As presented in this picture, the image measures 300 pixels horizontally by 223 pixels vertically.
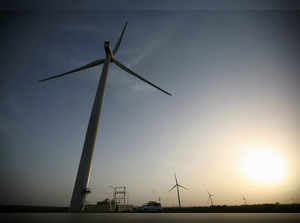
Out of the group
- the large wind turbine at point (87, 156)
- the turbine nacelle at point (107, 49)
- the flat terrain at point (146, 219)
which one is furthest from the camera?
the turbine nacelle at point (107, 49)

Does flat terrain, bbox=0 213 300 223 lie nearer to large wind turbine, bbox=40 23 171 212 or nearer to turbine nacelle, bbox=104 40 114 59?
large wind turbine, bbox=40 23 171 212

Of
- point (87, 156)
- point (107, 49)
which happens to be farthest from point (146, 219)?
point (107, 49)

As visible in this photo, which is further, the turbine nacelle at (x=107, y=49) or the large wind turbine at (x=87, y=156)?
the turbine nacelle at (x=107, y=49)

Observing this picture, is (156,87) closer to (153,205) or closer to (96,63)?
(96,63)

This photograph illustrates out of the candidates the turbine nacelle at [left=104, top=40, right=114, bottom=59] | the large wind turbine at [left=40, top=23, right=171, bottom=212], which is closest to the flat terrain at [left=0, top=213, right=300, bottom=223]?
the large wind turbine at [left=40, top=23, right=171, bottom=212]

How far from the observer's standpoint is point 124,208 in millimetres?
34094

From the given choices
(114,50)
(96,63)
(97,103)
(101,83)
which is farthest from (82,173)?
(114,50)

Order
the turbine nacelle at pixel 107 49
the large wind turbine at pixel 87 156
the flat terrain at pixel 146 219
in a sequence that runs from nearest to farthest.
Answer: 1. the flat terrain at pixel 146 219
2. the large wind turbine at pixel 87 156
3. the turbine nacelle at pixel 107 49

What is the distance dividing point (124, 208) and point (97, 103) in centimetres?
2592

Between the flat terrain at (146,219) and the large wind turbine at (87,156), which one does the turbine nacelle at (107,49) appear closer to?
the large wind turbine at (87,156)

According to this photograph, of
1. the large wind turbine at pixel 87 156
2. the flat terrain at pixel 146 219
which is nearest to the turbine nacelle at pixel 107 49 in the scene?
the large wind turbine at pixel 87 156

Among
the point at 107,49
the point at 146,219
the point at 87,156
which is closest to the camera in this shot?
the point at 146,219

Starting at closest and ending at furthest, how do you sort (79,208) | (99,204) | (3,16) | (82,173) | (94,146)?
(3,16) < (79,208) < (82,173) < (94,146) < (99,204)

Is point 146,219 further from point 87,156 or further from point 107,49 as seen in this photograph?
point 107,49
